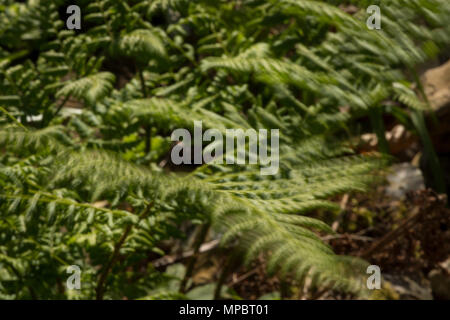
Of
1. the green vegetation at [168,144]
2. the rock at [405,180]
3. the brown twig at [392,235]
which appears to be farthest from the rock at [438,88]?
the green vegetation at [168,144]

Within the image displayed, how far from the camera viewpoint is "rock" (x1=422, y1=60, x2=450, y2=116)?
108 inches

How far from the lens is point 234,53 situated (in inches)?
70.1

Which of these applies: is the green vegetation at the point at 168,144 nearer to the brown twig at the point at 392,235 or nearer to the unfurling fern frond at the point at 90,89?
the unfurling fern frond at the point at 90,89

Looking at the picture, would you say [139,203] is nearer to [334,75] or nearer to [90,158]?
[90,158]

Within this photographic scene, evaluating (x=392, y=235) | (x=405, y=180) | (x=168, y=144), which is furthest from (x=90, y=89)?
(x=405, y=180)

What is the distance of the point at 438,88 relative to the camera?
9.46 ft

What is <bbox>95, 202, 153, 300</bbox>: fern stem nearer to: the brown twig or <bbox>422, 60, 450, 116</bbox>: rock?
the brown twig


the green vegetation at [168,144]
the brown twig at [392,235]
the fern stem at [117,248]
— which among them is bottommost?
the brown twig at [392,235]

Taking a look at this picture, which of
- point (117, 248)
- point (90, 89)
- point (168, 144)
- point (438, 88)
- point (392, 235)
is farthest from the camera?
point (438, 88)

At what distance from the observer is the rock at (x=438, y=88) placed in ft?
9.00

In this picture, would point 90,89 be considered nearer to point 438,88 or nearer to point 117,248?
point 117,248

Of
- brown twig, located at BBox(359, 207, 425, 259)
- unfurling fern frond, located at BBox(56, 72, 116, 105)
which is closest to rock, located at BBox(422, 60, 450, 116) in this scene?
brown twig, located at BBox(359, 207, 425, 259)
